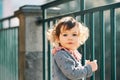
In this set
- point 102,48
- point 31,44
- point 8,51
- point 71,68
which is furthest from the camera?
point 8,51

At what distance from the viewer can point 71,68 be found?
8.87ft

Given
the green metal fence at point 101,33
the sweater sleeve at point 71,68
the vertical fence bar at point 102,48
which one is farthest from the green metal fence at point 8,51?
the sweater sleeve at point 71,68

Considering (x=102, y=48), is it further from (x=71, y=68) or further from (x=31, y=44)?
(x=31, y=44)

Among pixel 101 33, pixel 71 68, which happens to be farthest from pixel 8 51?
pixel 71 68

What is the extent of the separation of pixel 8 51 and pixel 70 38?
2.68 meters

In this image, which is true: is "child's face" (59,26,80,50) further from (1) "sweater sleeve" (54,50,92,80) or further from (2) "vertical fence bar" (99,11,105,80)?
(2) "vertical fence bar" (99,11,105,80)

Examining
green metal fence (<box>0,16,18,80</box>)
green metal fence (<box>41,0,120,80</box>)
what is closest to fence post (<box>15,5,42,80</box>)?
green metal fence (<box>41,0,120,80</box>)

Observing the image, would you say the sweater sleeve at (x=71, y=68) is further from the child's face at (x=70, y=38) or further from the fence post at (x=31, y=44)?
the fence post at (x=31, y=44)

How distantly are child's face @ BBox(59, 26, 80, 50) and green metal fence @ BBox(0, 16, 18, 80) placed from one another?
216cm

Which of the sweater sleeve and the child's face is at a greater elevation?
the child's face

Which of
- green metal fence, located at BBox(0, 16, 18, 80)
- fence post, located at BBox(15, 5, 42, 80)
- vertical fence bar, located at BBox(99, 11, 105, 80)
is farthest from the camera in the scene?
green metal fence, located at BBox(0, 16, 18, 80)

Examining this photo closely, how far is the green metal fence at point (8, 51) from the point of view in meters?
4.98

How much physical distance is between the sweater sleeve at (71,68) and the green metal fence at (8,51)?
2220mm

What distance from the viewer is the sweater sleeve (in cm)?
270
